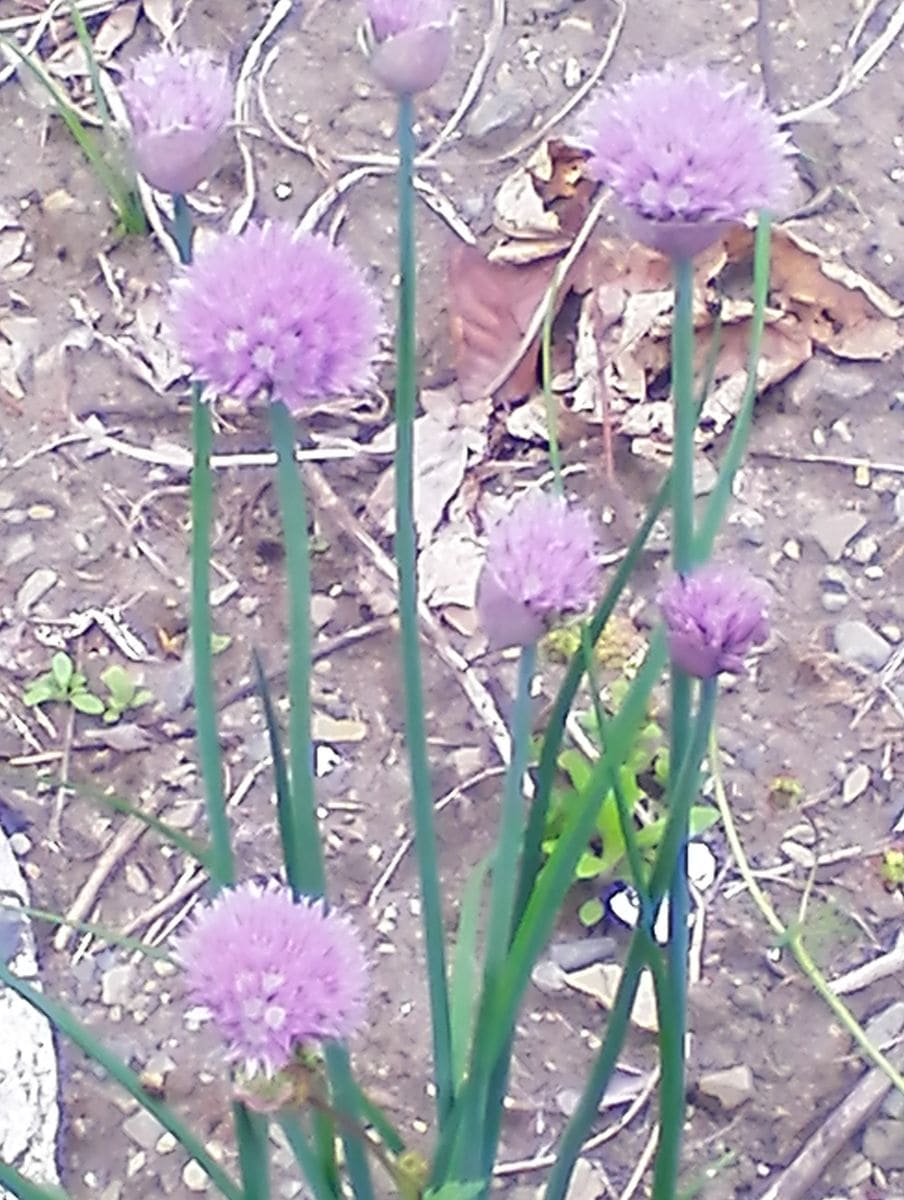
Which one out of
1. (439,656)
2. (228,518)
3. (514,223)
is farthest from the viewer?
(514,223)

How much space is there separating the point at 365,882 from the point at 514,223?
0.71 m

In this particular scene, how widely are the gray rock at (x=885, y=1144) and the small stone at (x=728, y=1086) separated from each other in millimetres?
85

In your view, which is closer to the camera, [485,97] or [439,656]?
[439,656]

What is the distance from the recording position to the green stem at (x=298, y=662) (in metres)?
0.66

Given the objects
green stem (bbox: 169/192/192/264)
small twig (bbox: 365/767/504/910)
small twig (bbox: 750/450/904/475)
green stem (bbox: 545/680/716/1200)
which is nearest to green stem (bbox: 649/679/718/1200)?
green stem (bbox: 545/680/716/1200)

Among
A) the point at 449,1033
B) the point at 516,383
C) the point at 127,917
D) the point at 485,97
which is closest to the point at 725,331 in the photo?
the point at 516,383

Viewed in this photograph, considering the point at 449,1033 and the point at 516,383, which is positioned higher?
the point at 516,383

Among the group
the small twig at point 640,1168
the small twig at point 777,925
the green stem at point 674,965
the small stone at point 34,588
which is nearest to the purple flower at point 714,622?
the green stem at point 674,965

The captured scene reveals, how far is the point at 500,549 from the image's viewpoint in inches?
28.6

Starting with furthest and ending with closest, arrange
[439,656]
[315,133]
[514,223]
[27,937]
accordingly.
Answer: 1. [315,133]
2. [514,223]
3. [439,656]
4. [27,937]

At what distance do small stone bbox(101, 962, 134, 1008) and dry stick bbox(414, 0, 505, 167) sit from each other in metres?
0.92

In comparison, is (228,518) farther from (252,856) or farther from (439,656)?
(252,856)

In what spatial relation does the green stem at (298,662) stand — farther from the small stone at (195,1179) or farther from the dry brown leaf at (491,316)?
the dry brown leaf at (491,316)

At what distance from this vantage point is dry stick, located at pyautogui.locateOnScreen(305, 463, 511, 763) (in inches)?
58.7
